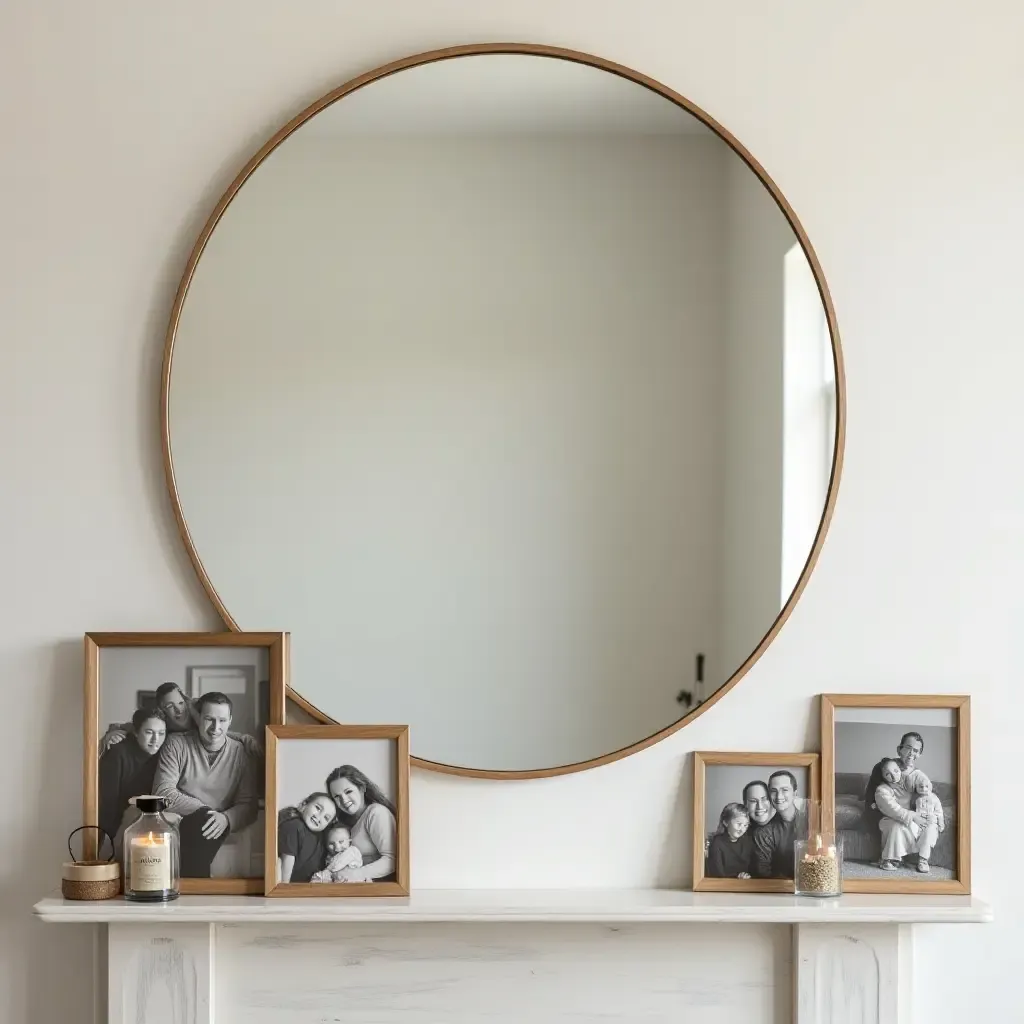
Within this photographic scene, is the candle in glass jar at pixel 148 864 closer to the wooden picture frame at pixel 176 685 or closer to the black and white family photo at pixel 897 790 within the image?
the wooden picture frame at pixel 176 685

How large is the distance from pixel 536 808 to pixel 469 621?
0.26 meters

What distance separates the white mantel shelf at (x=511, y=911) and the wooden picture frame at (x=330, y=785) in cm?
2

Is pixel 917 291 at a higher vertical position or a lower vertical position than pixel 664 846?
higher

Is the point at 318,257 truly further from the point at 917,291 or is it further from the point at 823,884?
the point at 823,884

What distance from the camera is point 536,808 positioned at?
65.0 inches

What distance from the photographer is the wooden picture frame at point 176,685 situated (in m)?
1.60

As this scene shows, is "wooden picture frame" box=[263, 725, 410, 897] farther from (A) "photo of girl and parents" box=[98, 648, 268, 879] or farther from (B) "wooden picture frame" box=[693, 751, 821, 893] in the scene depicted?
(B) "wooden picture frame" box=[693, 751, 821, 893]

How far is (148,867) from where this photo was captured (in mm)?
1536

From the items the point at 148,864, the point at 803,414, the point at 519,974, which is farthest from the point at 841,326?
the point at 148,864

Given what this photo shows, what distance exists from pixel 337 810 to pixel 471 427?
0.52m

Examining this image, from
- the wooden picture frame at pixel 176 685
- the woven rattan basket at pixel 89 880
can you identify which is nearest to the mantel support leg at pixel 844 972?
the wooden picture frame at pixel 176 685

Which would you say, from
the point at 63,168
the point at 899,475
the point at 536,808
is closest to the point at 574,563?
the point at 536,808

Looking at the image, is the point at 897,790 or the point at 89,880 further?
the point at 897,790

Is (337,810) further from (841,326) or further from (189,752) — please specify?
(841,326)
